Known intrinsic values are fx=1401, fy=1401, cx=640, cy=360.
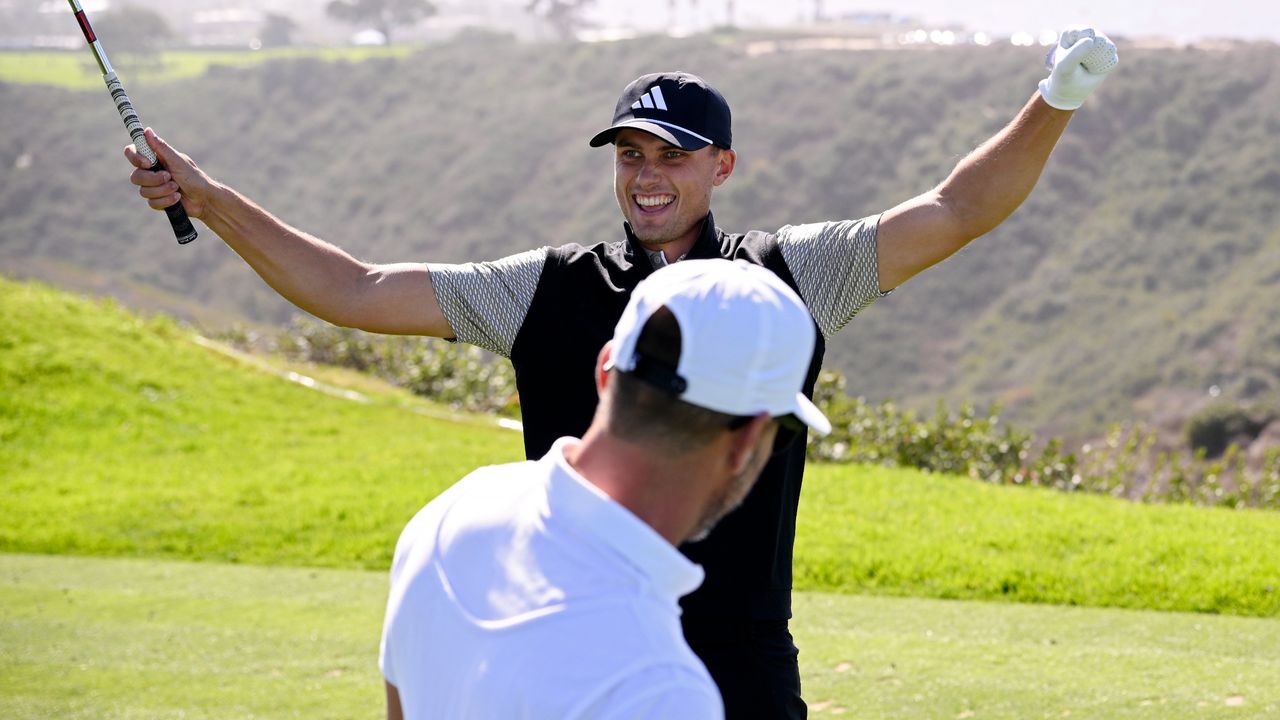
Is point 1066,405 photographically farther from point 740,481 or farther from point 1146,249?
point 740,481

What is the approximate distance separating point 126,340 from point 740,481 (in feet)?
45.0

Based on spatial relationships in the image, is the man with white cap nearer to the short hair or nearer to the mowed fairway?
the short hair

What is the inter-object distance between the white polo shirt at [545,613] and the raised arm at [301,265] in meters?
1.56

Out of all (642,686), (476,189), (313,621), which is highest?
(642,686)

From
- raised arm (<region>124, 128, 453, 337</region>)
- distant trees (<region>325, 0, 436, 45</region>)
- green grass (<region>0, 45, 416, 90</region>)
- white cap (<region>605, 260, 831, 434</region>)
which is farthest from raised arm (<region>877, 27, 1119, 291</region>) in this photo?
distant trees (<region>325, 0, 436, 45</region>)

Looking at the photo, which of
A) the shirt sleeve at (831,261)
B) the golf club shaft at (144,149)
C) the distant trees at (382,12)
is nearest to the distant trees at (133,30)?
the distant trees at (382,12)

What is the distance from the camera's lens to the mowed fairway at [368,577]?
5348 millimetres

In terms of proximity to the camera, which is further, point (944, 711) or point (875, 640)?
point (875, 640)

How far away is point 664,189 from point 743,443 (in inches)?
67.4

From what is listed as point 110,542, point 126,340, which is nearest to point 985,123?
point 126,340

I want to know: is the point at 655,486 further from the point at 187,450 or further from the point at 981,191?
the point at 187,450

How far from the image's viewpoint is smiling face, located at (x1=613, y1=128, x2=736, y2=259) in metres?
3.24

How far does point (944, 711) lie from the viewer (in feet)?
16.5

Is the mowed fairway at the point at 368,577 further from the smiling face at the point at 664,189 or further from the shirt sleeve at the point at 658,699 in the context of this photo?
the shirt sleeve at the point at 658,699
